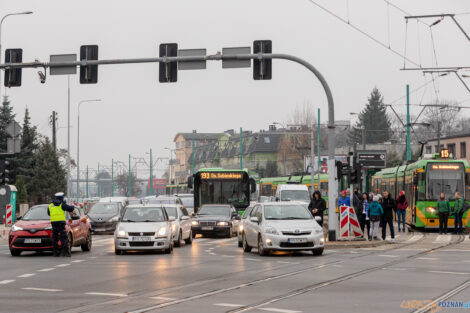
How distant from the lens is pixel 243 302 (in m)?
13.2

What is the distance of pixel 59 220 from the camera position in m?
25.0

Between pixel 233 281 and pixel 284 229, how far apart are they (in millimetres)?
7636

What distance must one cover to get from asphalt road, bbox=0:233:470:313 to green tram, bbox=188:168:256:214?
1572 cm

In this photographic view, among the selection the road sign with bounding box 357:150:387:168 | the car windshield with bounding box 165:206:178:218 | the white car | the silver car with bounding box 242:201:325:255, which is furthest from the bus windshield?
the silver car with bounding box 242:201:325:255

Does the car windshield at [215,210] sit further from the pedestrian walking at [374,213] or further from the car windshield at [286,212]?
the car windshield at [286,212]

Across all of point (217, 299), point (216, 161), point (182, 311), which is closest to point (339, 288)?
point (217, 299)

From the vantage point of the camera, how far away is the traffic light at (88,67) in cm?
2856

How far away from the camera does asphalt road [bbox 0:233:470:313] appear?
13025 millimetres

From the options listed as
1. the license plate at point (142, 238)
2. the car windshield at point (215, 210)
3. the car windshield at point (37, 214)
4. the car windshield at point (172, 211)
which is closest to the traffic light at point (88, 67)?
the car windshield at point (37, 214)

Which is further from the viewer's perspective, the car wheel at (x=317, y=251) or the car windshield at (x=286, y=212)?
the car windshield at (x=286, y=212)

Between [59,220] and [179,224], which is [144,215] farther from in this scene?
[59,220]

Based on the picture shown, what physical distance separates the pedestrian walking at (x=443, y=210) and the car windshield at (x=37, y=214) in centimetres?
1616

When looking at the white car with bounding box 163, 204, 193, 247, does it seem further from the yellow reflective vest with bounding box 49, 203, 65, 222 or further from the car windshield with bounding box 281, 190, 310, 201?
the car windshield with bounding box 281, 190, 310, 201

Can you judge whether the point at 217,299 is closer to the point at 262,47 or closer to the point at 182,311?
the point at 182,311
